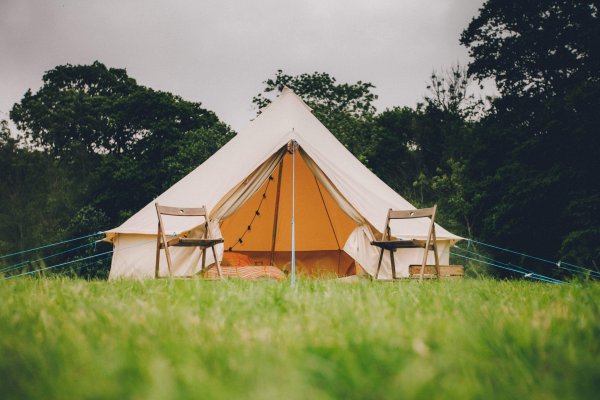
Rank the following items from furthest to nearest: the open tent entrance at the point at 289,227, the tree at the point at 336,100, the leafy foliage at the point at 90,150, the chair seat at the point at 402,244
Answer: the tree at the point at 336,100
the leafy foliage at the point at 90,150
the open tent entrance at the point at 289,227
the chair seat at the point at 402,244

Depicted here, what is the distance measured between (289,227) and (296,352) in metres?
6.56

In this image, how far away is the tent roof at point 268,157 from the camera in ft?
15.9

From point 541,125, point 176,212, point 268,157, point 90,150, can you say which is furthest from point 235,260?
point 90,150

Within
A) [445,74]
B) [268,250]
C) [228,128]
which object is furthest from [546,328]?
[228,128]

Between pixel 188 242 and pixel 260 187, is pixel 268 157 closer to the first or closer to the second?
pixel 260 187

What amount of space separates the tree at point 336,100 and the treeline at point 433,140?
0.17 ft

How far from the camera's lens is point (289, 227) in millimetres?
7500

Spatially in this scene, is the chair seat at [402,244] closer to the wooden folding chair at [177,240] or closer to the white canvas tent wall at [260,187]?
the white canvas tent wall at [260,187]

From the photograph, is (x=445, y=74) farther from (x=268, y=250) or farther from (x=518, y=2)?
(x=268, y=250)

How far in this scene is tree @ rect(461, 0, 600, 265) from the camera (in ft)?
30.7

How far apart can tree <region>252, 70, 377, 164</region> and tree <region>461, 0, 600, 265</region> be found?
4316 millimetres

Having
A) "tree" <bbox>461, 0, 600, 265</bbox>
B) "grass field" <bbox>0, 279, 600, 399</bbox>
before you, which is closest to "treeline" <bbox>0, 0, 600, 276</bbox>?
"tree" <bbox>461, 0, 600, 265</bbox>

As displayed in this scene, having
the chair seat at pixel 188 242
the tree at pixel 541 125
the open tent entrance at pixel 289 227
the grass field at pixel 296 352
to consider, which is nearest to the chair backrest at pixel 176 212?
the chair seat at pixel 188 242

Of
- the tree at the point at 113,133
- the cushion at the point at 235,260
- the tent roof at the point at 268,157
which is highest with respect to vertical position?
the tree at the point at 113,133
